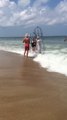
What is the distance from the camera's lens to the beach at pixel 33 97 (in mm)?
5316

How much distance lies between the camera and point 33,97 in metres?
6.50

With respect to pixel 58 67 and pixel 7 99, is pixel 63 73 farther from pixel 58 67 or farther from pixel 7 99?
pixel 7 99

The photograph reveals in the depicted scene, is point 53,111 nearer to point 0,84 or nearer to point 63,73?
point 0,84

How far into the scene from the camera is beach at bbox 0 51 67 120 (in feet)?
17.4

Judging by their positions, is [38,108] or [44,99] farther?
[44,99]

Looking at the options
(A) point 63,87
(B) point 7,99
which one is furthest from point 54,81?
(B) point 7,99

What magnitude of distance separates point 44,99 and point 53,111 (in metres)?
0.85

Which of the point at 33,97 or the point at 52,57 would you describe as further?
the point at 52,57

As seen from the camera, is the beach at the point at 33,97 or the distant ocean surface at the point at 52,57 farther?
the distant ocean surface at the point at 52,57

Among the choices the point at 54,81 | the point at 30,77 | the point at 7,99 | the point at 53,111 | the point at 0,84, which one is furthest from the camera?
the point at 30,77

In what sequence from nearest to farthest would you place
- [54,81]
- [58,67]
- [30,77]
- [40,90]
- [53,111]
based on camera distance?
[53,111], [40,90], [54,81], [30,77], [58,67]

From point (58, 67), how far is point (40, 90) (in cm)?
388

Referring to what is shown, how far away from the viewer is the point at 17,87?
7.50m

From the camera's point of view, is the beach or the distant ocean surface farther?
the distant ocean surface
